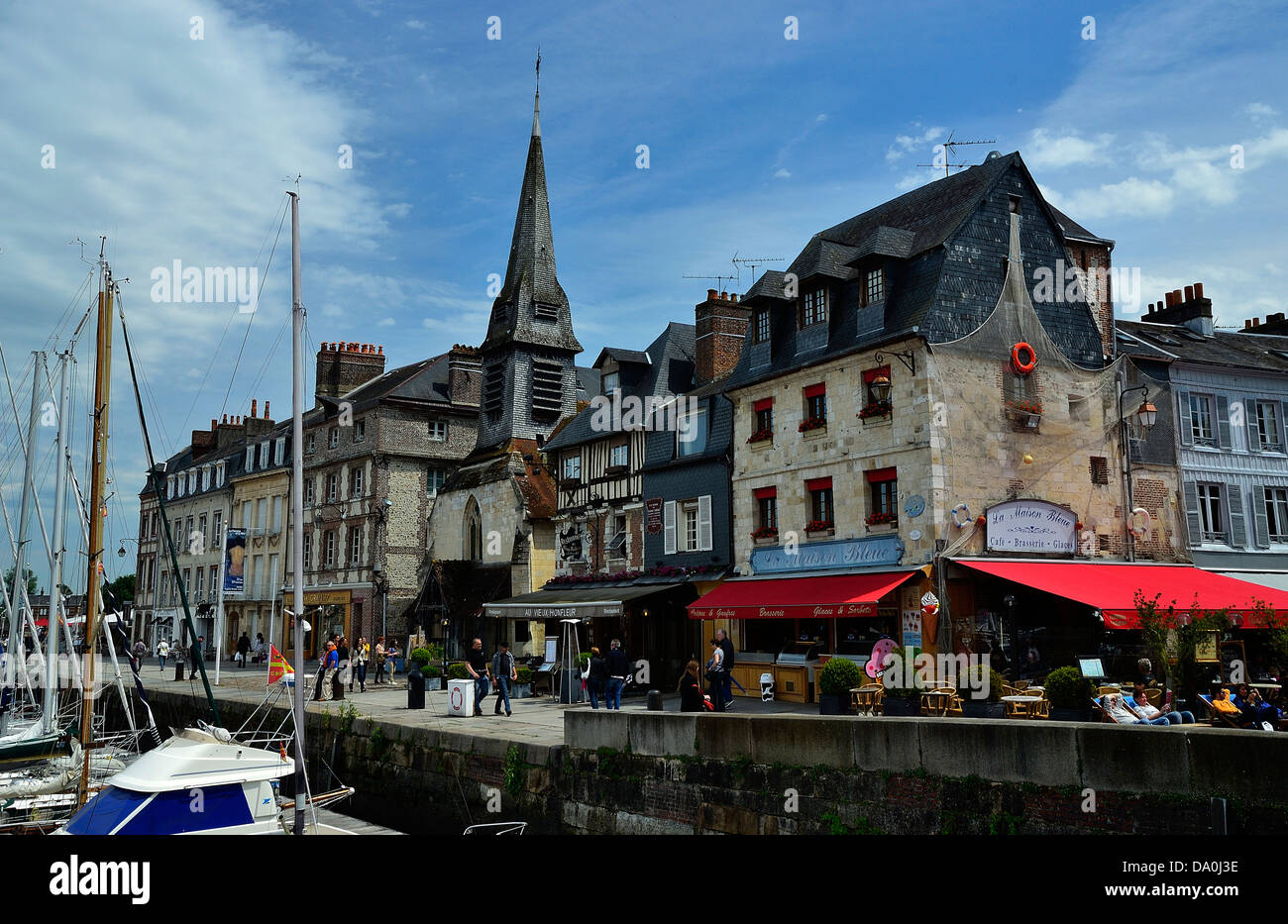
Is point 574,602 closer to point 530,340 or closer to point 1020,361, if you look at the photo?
point 1020,361

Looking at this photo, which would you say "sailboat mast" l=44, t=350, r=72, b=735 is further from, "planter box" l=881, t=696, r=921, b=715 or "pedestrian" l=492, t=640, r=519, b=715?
"planter box" l=881, t=696, r=921, b=715

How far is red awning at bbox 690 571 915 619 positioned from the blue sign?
0.34 metres

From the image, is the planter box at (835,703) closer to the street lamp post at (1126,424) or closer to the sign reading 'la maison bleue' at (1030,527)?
the sign reading 'la maison bleue' at (1030,527)

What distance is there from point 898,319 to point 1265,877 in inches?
585

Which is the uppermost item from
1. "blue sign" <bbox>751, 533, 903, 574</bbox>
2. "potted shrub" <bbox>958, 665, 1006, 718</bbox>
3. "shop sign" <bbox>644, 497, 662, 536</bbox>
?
"shop sign" <bbox>644, 497, 662, 536</bbox>

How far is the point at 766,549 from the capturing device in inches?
901

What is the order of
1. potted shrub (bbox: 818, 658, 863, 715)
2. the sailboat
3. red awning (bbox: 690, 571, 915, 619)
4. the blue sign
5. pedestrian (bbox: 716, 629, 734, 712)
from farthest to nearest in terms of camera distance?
the blue sign → red awning (bbox: 690, 571, 915, 619) → pedestrian (bbox: 716, 629, 734, 712) → potted shrub (bbox: 818, 658, 863, 715) → the sailboat

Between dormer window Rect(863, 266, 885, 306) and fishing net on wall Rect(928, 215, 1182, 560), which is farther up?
dormer window Rect(863, 266, 885, 306)

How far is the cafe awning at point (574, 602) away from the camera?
24.4 m

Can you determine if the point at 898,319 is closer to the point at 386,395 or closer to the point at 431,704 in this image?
the point at 431,704

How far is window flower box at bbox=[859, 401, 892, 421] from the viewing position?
20.2m

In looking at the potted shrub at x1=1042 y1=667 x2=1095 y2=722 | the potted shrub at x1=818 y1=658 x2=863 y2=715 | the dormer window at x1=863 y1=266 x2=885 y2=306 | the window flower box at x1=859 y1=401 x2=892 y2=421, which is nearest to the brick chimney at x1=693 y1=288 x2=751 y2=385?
the dormer window at x1=863 y1=266 x2=885 y2=306

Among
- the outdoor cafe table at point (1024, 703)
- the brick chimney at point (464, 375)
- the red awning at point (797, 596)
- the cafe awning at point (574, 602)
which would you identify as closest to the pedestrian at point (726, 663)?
the red awning at point (797, 596)

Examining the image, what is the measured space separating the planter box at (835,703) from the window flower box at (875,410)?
21.3 ft
